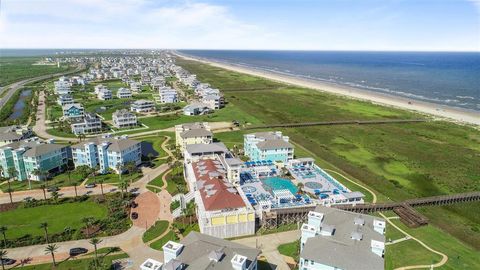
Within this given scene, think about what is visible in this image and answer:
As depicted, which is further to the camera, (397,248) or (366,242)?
(397,248)

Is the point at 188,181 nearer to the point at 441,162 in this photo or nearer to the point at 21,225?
the point at 21,225

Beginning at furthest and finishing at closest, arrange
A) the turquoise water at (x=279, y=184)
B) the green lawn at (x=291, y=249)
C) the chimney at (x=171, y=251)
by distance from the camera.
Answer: the turquoise water at (x=279, y=184) → the green lawn at (x=291, y=249) → the chimney at (x=171, y=251)

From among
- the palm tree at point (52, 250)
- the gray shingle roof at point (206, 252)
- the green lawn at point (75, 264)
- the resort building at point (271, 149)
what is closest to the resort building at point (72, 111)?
the resort building at point (271, 149)

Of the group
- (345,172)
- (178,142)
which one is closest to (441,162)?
(345,172)

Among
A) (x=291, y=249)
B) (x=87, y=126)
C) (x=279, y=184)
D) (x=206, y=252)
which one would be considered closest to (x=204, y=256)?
(x=206, y=252)

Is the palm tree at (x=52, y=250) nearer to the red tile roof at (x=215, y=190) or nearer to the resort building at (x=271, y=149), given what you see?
the red tile roof at (x=215, y=190)

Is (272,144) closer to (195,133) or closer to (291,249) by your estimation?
(195,133)
